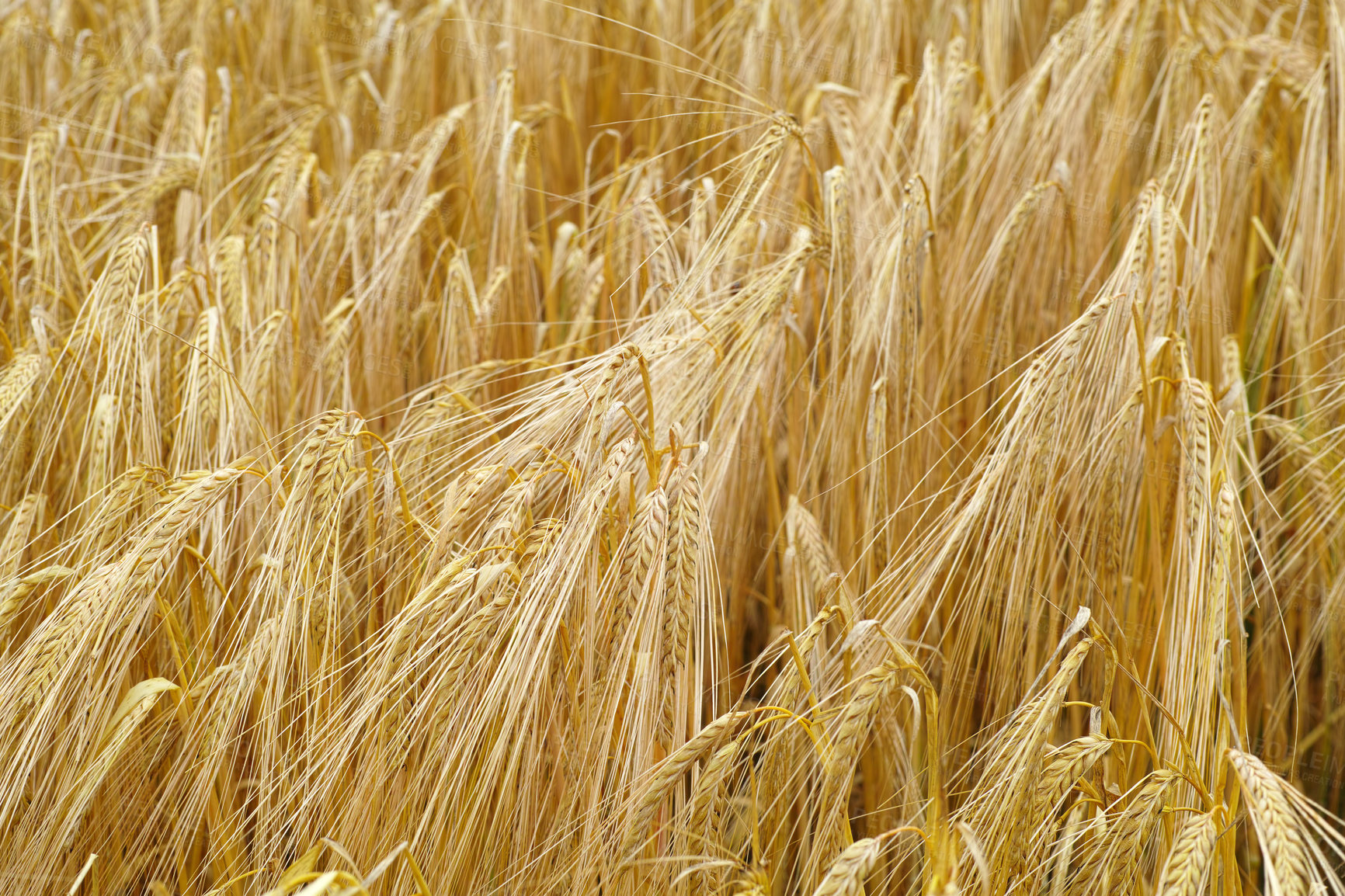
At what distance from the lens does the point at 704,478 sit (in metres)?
1.08

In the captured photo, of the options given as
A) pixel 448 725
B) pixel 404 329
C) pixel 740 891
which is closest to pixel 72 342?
pixel 404 329

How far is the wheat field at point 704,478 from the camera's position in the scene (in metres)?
0.80

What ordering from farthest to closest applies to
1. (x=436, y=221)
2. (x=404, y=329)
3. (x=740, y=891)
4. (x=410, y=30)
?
1. (x=410, y=30)
2. (x=436, y=221)
3. (x=404, y=329)
4. (x=740, y=891)

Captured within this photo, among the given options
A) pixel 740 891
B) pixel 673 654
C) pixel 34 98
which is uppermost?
pixel 34 98

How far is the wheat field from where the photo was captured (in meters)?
0.80

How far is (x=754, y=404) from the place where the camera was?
1249mm

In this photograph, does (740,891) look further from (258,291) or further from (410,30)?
(410,30)

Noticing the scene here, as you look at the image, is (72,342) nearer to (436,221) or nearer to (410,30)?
(436,221)

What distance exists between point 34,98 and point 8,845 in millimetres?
1794

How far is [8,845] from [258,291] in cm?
71

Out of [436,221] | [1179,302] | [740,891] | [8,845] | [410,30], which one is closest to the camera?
[740,891]

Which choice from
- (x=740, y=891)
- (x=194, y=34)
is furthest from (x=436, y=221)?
(x=740, y=891)

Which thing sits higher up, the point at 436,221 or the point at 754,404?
the point at 436,221

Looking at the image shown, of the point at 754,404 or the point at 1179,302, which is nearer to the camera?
the point at 1179,302
